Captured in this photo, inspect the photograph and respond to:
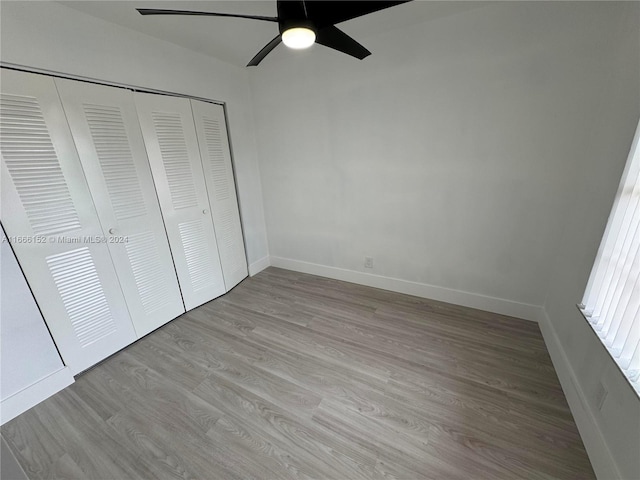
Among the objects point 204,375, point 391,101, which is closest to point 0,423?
point 204,375

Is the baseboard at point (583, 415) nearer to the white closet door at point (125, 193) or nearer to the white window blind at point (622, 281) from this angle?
the white window blind at point (622, 281)

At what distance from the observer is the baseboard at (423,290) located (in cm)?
231

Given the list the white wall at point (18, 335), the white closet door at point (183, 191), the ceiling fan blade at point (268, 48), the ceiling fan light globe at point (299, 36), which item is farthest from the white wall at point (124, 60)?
the ceiling fan light globe at point (299, 36)

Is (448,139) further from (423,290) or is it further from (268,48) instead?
(268,48)

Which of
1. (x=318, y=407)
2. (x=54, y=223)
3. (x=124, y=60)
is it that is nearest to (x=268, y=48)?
(x=124, y=60)

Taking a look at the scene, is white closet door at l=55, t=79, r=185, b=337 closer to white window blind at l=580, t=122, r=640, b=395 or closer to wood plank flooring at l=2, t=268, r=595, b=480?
wood plank flooring at l=2, t=268, r=595, b=480

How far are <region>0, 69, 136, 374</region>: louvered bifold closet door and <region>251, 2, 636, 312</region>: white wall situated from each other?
183 centimetres

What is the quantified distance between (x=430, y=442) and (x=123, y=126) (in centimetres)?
288

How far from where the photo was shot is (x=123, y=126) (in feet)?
6.35

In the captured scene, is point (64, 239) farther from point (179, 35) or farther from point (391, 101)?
point (391, 101)

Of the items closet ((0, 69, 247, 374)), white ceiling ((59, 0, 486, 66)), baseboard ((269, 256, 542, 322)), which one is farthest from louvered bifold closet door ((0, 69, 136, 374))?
baseboard ((269, 256, 542, 322))

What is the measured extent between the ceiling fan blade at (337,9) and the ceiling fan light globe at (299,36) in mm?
51

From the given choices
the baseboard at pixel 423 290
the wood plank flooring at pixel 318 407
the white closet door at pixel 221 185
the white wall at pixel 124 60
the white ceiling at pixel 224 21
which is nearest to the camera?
the wood plank flooring at pixel 318 407

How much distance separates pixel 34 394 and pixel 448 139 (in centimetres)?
351
